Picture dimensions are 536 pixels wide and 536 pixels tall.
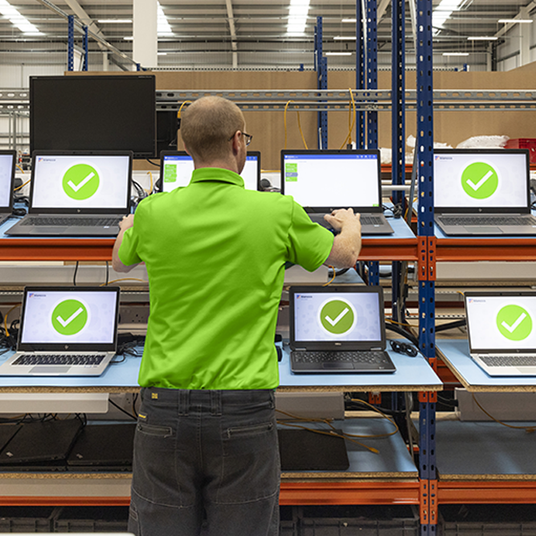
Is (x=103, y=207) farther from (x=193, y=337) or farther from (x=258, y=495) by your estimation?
(x=258, y=495)

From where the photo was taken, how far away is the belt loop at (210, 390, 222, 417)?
43.1 inches

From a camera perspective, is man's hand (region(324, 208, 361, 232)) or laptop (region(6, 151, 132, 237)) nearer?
man's hand (region(324, 208, 361, 232))

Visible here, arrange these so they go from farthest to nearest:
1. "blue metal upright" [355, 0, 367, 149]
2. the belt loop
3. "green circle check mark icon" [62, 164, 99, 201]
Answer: "blue metal upright" [355, 0, 367, 149], "green circle check mark icon" [62, 164, 99, 201], the belt loop

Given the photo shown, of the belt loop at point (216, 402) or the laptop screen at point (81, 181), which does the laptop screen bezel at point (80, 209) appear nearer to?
the laptop screen at point (81, 181)

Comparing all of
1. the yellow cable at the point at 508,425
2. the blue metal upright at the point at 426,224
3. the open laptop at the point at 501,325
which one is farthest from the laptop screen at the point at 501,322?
the yellow cable at the point at 508,425

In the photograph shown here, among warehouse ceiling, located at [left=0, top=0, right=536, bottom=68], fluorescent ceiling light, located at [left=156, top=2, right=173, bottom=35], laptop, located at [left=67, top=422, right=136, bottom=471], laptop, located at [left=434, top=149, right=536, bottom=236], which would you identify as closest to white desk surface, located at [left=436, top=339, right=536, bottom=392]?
laptop, located at [left=434, top=149, right=536, bottom=236]

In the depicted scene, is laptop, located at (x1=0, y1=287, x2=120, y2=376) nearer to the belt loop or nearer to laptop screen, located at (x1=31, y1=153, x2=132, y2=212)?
laptop screen, located at (x1=31, y1=153, x2=132, y2=212)

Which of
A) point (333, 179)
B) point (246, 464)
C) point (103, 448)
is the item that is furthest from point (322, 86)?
point (246, 464)

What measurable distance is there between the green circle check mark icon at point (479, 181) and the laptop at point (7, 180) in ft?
5.89

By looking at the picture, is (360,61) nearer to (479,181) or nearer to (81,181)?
(479,181)

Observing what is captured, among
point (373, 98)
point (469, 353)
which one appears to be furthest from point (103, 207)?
point (469, 353)

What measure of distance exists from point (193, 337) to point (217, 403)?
0.16 meters

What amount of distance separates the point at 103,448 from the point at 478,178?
179cm

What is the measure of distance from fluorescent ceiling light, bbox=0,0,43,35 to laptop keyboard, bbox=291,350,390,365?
9.86 metres
